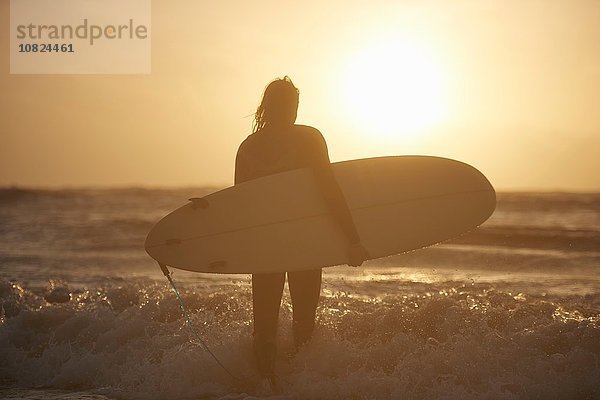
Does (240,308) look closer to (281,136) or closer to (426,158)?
(426,158)

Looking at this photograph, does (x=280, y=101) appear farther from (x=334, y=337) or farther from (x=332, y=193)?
(x=334, y=337)

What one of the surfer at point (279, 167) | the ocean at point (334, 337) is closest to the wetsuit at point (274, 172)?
the surfer at point (279, 167)

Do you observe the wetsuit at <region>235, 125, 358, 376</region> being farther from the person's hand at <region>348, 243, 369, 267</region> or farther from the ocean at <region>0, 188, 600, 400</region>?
the ocean at <region>0, 188, 600, 400</region>

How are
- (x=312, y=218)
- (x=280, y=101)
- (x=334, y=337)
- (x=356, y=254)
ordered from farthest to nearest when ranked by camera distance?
(x=334, y=337) → (x=312, y=218) → (x=356, y=254) → (x=280, y=101)

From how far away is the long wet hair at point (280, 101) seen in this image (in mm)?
4336

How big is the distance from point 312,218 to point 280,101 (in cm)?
90

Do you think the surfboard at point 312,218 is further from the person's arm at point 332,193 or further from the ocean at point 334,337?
the ocean at point 334,337

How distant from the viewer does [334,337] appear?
5117 mm

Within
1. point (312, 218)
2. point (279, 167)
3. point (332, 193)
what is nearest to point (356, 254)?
point (332, 193)

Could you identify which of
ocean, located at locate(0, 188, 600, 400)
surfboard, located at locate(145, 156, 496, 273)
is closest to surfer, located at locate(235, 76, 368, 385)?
surfboard, located at locate(145, 156, 496, 273)

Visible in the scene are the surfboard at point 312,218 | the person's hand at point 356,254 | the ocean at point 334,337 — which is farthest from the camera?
the surfboard at point 312,218

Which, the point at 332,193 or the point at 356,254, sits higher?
the point at 332,193

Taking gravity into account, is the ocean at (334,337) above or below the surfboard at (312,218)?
below

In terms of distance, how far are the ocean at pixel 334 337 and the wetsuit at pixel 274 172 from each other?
383 millimetres
